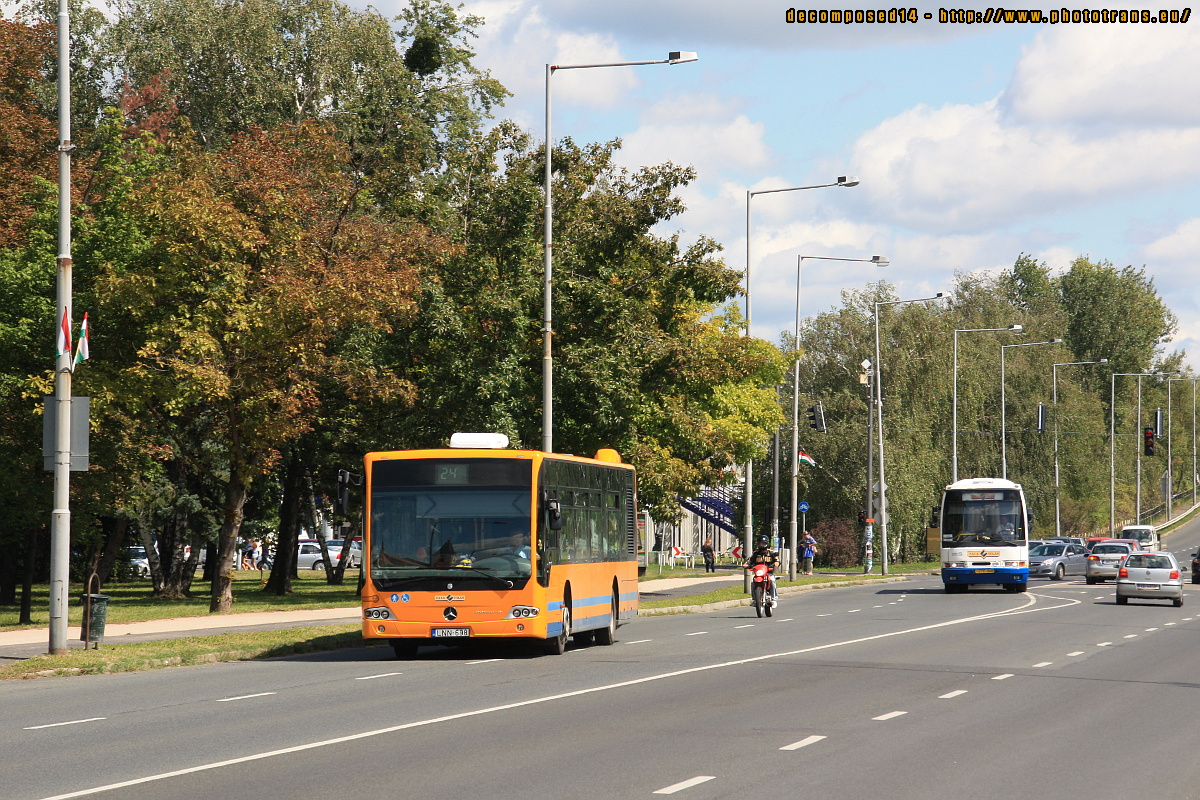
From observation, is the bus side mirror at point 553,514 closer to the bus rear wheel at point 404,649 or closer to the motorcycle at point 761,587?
the bus rear wheel at point 404,649

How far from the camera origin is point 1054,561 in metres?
58.2

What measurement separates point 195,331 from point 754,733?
20.4m

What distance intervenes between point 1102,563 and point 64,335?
41.1m

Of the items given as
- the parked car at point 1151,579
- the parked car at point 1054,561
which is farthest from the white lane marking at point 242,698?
the parked car at point 1054,561

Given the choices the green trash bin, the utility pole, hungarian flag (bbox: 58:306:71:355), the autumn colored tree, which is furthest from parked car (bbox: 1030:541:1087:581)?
hungarian flag (bbox: 58:306:71:355)

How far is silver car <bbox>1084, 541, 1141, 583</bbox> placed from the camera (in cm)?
5141

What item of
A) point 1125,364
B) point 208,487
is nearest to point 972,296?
point 1125,364

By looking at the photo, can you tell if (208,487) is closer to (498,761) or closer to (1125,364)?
(498,761)

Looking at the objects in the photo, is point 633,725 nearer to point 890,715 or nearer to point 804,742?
point 804,742

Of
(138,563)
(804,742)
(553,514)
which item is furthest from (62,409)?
(138,563)

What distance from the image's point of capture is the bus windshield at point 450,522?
19719 millimetres

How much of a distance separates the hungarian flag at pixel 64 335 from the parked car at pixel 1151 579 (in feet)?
89.7

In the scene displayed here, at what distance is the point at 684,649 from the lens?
2211 cm

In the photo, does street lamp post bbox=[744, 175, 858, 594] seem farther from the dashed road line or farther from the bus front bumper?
the dashed road line
